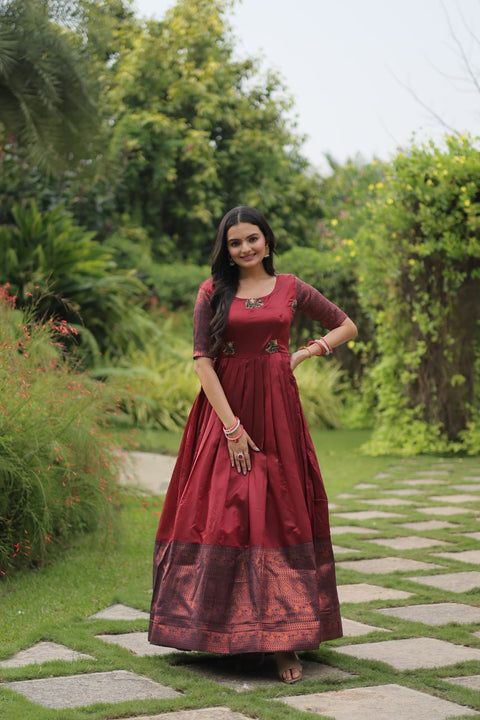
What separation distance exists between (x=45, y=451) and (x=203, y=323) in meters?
1.61

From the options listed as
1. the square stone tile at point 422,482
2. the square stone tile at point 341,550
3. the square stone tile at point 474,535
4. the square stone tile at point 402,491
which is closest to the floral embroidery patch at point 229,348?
the square stone tile at point 341,550

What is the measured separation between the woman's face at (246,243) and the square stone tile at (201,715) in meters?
1.53

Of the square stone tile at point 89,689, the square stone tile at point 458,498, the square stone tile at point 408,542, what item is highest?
the square stone tile at point 458,498

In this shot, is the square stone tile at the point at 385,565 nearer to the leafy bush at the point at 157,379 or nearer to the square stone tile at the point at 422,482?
the square stone tile at the point at 422,482

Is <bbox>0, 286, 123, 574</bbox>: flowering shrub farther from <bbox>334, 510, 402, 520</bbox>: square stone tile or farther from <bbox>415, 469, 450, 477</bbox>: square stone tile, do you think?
<bbox>415, 469, 450, 477</bbox>: square stone tile

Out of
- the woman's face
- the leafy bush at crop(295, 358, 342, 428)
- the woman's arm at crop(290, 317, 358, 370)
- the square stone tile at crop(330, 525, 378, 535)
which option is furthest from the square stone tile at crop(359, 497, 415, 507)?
the leafy bush at crop(295, 358, 342, 428)

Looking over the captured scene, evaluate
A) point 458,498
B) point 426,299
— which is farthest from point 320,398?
point 458,498

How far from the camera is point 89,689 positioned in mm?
2805

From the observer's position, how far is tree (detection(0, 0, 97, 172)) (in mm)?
6715

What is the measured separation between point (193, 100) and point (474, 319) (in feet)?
34.8

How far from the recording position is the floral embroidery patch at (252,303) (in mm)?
3223

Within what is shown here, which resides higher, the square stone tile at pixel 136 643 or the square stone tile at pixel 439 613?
the square stone tile at pixel 439 613

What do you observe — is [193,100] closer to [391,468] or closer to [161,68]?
[161,68]

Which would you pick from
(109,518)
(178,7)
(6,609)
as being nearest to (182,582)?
(6,609)
